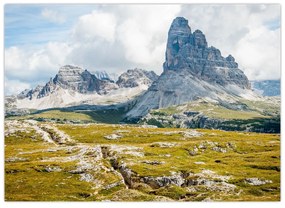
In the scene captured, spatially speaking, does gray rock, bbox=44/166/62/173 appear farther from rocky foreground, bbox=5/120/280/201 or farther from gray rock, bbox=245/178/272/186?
gray rock, bbox=245/178/272/186

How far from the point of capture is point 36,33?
13988 centimetres

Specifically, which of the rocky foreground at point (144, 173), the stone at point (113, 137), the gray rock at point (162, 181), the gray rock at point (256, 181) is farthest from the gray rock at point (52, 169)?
the stone at point (113, 137)

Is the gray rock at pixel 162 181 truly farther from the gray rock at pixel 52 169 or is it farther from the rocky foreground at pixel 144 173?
the gray rock at pixel 52 169

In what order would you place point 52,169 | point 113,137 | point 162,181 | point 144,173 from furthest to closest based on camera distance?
point 113,137 → point 52,169 → point 144,173 → point 162,181

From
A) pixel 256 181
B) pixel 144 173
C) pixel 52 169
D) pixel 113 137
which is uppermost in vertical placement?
pixel 113 137

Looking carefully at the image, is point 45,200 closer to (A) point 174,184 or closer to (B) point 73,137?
(A) point 174,184

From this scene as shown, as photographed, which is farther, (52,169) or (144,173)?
(52,169)

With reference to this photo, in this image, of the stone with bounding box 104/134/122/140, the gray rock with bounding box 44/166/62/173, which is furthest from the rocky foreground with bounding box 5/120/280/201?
the stone with bounding box 104/134/122/140

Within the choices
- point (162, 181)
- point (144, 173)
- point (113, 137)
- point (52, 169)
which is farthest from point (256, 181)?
point (113, 137)

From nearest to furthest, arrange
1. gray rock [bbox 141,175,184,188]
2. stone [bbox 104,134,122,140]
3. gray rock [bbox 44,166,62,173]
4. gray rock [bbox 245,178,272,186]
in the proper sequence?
1. gray rock [bbox 245,178,272,186]
2. gray rock [bbox 141,175,184,188]
3. gray rock [bbox 44,166,62,173]
4. stone [bbox 104,134,122,140]

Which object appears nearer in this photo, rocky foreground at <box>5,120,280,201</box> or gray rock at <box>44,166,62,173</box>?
rocky foreground at <box>5,120,280,201</box>

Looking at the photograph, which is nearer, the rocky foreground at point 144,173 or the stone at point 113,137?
the rocky foreground at point 144,173

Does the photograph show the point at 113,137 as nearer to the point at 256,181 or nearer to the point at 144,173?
the point at 144,173

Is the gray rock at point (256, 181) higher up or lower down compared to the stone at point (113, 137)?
lower down
